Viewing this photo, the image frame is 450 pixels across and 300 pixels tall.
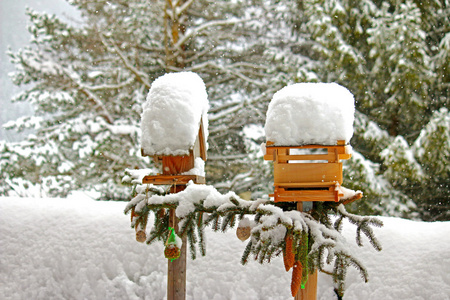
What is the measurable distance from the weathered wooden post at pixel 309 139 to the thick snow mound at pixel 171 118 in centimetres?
51

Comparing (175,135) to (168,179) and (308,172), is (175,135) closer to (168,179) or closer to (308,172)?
(168,179)

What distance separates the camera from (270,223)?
67.4 inches

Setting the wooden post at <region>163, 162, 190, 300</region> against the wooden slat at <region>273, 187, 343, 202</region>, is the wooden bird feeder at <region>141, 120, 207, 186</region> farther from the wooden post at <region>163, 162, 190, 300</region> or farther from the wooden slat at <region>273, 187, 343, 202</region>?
the wooden slat at <region>273, 187, 343, 202</region>

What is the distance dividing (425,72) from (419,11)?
109 cm

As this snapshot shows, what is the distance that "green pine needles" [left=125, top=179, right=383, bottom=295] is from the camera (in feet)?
5.77

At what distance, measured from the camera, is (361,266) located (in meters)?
1.79

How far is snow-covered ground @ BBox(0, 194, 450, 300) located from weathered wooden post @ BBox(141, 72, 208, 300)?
0.97 metres

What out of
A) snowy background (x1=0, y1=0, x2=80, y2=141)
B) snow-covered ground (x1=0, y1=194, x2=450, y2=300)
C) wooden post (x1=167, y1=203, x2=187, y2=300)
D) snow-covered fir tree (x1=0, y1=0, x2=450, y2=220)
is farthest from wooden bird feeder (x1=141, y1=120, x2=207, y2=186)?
snowy background (x1=0, y1=0, x2=80, y2=141)

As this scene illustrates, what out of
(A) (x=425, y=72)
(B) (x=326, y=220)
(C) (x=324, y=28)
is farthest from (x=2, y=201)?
(A) (x=425, y=72)

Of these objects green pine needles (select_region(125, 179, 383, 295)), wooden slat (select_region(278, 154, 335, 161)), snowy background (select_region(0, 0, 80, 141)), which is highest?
snowy background (select_region(0, 0, 80, 141))

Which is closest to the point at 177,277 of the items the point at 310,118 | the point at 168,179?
the point at 168,179

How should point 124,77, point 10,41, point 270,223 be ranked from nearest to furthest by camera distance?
1. point 270,223
2. point 124,77
3. point 10,41

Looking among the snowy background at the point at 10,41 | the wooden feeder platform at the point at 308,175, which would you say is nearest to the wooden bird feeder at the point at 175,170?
the wooden feeder platform at the point at 308,175

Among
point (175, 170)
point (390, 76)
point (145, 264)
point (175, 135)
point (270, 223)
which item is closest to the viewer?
point (270, 223)
